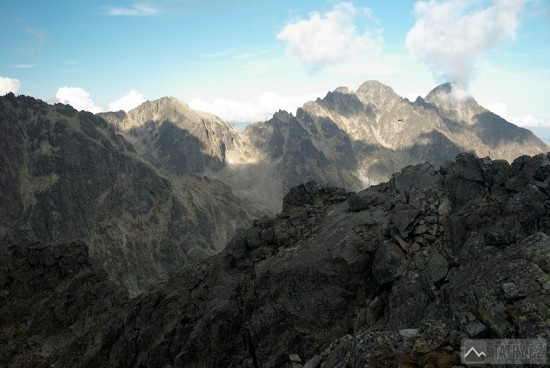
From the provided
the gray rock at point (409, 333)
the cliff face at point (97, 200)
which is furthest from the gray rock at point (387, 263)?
the cliff face at point (97, 200)

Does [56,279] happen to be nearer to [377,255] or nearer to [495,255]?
[377,255]

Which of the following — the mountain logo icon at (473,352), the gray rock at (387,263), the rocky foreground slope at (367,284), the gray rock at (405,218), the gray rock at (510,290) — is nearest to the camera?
the mountain logo icon at (473,352)

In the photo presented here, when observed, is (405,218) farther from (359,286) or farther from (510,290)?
(510,290)

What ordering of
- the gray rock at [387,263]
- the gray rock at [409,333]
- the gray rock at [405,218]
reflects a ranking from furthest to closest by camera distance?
1. the gray rock at [405,218]
2. the gray rock at [387,263]
3. the gray rock at [409,333]

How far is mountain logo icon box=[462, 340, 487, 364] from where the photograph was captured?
1260 centimetres

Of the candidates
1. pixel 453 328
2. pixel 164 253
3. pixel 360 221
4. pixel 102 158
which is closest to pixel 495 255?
pixel 453 328

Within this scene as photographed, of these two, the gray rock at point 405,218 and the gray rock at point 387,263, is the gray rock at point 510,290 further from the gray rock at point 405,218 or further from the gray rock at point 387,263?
the gray rock at point 405,218

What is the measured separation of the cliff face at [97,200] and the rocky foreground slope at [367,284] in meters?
107

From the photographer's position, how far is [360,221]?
31.1 m

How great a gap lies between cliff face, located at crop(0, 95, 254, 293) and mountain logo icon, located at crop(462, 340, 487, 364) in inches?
5138

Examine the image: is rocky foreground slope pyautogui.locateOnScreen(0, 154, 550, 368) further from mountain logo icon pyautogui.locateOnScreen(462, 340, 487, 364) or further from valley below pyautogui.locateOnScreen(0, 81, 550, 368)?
mountain logo icon pyautogui.locateOnScreen(462, 340, 487, 364)

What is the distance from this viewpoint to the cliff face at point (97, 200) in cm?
14250

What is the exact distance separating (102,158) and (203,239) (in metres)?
60.5

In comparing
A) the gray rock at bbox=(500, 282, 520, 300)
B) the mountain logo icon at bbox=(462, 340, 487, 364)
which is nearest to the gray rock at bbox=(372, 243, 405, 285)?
the gray rock at bbox=(500, 282, 520, 300)
